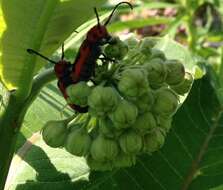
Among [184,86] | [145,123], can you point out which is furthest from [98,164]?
[184,86]

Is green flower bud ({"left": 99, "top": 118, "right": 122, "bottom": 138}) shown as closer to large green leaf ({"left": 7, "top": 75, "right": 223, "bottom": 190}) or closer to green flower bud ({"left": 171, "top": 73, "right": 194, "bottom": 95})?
green flower bud ({"left": 171, "top": 73, "right": 194, "bottom": 95})

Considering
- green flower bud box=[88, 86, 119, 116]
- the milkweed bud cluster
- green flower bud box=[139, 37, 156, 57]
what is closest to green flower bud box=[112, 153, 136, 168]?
the milkweed bud cluster

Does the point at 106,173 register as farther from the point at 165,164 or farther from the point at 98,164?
the point at 98,164

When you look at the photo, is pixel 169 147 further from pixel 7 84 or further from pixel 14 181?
pixel 7 84

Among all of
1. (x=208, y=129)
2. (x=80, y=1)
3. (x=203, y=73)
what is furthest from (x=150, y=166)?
(x=80, y=1)

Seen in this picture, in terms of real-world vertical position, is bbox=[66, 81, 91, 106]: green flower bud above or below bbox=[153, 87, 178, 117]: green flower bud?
above

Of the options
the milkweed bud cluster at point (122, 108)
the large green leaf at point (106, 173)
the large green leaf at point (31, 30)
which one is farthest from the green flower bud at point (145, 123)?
the large green leaf at point (106, 173)
